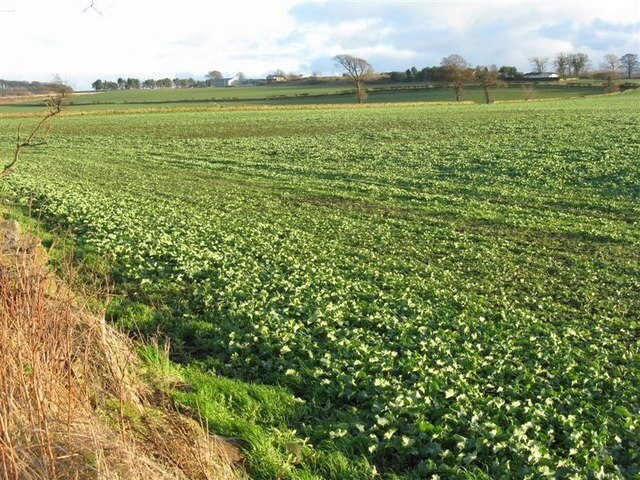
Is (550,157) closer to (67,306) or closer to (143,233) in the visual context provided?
(143,233)

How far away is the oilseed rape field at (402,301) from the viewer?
23.2 ft

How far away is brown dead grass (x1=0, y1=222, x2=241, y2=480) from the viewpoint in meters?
4.40

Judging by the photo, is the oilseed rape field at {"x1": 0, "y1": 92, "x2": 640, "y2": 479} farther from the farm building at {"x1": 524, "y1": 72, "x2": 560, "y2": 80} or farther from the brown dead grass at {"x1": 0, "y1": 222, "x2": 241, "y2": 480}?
the farm building at {"x1": 524, "y1": 72, "x2": 560, "y2": 80}

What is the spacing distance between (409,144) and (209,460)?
38385 mm

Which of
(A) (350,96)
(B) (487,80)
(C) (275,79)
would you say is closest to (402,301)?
(B) (487,80)

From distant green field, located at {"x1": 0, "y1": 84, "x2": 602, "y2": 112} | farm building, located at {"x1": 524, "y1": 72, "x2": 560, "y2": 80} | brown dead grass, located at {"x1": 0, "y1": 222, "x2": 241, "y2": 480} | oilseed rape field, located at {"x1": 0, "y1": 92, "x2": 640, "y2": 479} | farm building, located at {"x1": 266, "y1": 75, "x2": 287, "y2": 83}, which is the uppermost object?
farm building, located at {"x1": 266, "y1": 75, "x2": 287, "y2": 83}

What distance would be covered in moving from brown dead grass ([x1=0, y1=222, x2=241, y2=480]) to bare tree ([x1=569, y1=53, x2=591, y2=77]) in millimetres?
167671

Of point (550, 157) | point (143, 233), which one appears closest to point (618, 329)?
point (143, 233)

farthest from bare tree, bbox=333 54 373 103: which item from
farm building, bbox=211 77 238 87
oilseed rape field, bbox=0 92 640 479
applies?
oilseed rape field, bbox=0 92 640 479

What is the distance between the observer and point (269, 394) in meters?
8.33

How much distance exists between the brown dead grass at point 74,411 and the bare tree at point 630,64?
181267 mm

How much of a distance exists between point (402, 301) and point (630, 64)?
182 metres

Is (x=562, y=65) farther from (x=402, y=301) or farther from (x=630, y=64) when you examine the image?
(x=402, y=301)

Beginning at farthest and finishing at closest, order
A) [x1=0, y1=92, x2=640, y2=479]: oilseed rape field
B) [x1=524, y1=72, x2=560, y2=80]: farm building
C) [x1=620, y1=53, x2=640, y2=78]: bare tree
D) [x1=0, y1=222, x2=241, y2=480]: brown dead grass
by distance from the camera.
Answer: [x1=620, y1=53, x2=640, y2=78]: bare tree, [x1=524, y1=72, x2=560, y2=80]: farm building, [x1=0, y1=92, x2=640, y2=479]: oilseed rape field, [x1=0, y1=222, x2=241, y2=480]: brown dead grass
